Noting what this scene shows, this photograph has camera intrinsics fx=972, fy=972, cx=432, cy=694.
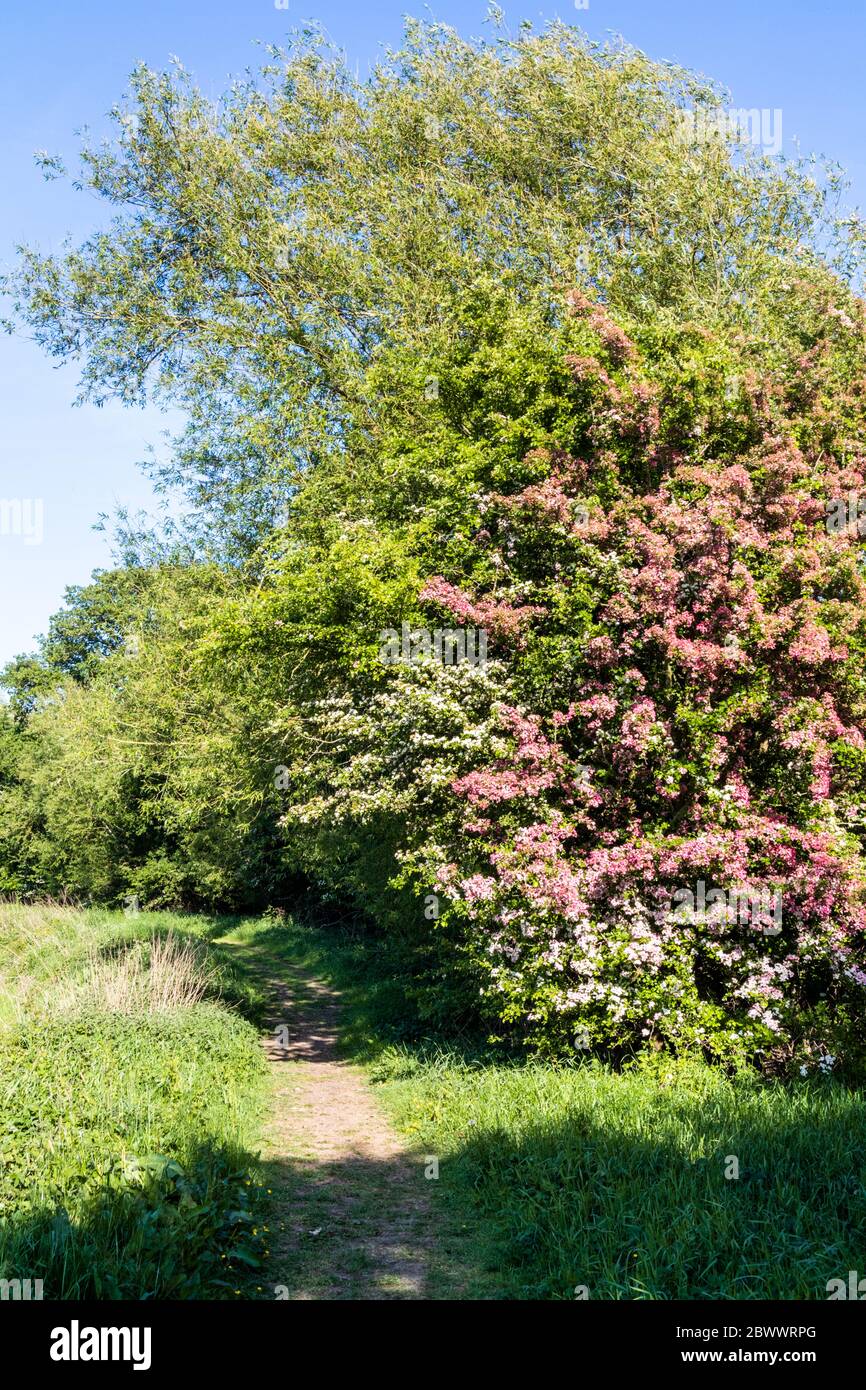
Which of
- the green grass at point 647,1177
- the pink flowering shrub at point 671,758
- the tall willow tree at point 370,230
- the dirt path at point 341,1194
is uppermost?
the tall willow tree at point 370,230

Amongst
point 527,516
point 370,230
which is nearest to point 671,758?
point 527,516

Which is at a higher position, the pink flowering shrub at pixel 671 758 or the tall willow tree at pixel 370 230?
the tall willow tree at pixel 370 230

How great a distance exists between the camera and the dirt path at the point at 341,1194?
6625 mm

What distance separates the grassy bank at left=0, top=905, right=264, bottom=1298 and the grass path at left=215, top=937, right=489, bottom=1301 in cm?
39

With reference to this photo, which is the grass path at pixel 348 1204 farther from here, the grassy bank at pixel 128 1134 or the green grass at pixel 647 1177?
the grassy bank at pixel 128 1134

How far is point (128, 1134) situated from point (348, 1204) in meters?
1.96

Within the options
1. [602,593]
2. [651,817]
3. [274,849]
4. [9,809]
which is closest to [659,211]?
[602,593]

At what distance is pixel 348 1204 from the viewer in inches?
323

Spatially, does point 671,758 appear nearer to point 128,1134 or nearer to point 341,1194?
point 341,1194

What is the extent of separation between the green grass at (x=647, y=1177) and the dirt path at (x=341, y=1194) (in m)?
0.35

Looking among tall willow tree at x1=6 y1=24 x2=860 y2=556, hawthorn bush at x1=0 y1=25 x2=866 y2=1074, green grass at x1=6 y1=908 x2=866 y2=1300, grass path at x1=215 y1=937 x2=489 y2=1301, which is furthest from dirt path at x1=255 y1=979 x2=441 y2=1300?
tall willow tree at x1=6 y1=24 x2=860 y2=556

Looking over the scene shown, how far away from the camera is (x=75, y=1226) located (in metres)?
5.73

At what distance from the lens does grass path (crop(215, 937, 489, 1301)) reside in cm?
655

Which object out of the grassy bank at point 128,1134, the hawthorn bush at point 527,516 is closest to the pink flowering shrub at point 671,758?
the hawthorn bush at point 527,516
